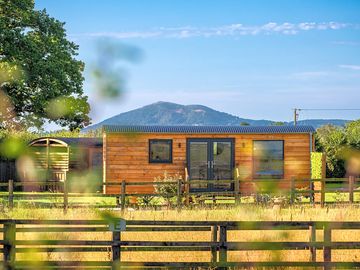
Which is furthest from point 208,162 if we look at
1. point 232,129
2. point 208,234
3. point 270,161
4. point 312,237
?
point 312,237

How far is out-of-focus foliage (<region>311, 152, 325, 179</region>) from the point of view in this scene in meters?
23.8

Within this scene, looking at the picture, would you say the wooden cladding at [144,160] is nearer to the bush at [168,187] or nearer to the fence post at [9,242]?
the bush at [168,187]

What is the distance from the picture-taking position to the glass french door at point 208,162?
24.8 m

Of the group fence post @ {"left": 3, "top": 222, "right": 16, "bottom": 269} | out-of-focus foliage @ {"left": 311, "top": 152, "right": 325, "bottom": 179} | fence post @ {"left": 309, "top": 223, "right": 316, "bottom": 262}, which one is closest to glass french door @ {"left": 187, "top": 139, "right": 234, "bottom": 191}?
out-of-focus foliage @ {"left": 311, "top": 152, "right": 325, "bottom": 179}

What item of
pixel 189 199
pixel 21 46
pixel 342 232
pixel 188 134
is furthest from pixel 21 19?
pixel 342 232

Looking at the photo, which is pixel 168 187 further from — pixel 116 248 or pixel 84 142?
pixel 116 248

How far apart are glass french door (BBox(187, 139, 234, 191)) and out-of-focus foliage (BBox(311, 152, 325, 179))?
3.00 metres

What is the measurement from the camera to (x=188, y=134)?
24844 mm

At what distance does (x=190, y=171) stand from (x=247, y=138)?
8.25 feet

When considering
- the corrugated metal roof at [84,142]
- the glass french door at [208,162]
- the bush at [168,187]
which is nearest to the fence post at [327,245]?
the bush at [168,187]

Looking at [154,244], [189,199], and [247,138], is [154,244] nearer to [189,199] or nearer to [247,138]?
[189,199]

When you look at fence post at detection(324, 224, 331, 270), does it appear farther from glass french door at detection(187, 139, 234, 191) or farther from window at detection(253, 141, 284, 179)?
window at detection(253, 141, 284, 179)

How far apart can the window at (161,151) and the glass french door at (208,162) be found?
0.74m

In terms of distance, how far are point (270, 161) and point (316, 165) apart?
1814 mm
